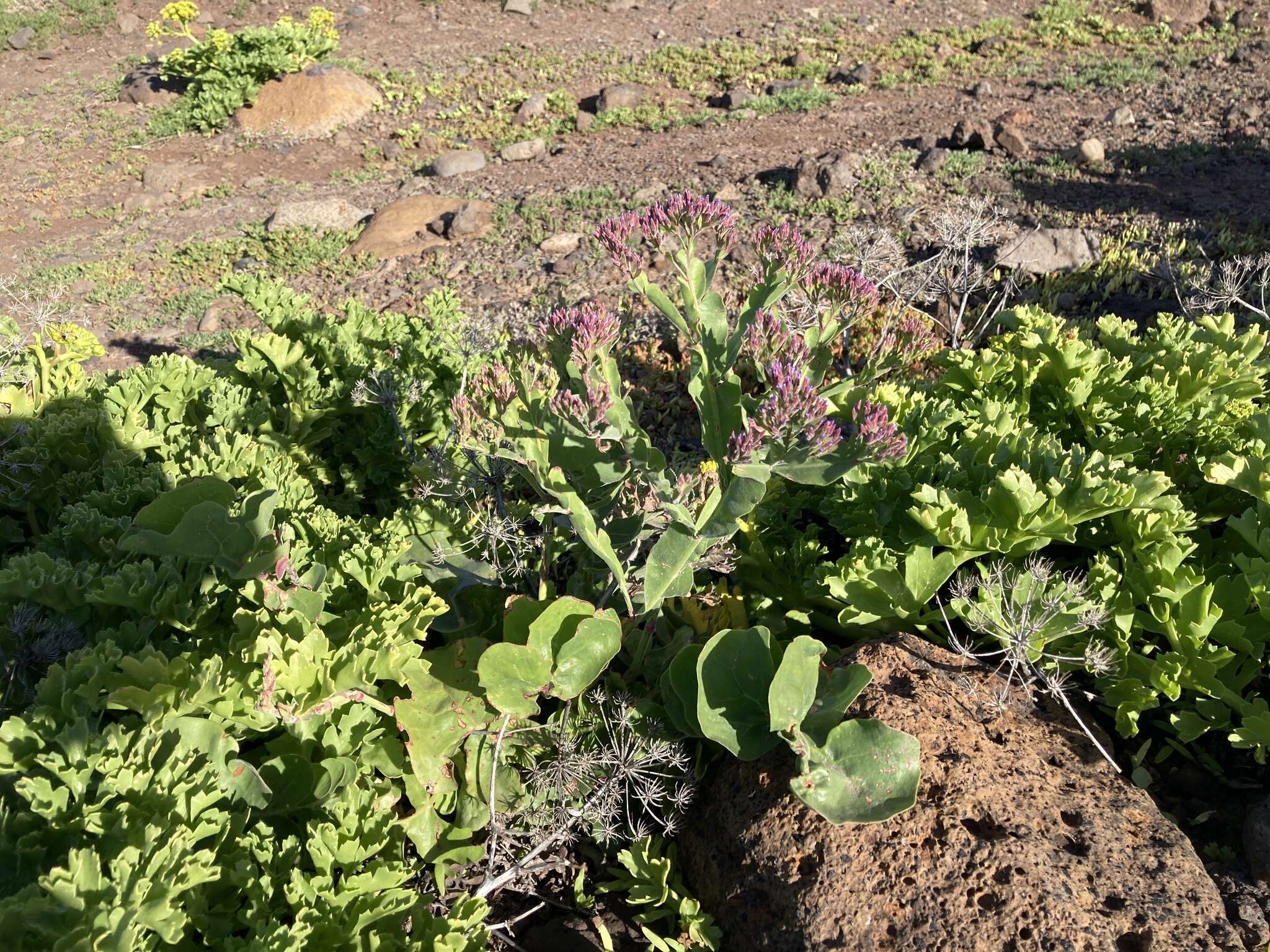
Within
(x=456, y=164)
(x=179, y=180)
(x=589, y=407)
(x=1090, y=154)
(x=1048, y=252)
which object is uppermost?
(x=589, y=407)

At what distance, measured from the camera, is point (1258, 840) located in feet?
8.02

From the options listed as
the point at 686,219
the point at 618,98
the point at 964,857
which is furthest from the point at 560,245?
the point at 964,857

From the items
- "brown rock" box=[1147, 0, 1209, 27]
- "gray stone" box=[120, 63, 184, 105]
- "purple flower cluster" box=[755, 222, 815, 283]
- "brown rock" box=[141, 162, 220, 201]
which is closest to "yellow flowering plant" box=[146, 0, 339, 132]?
"gray stone" box=[120, 63, 184, 105]

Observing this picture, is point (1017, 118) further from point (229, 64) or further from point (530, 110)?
point (229, 64)

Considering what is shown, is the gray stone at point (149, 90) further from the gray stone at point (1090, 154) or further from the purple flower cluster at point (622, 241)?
the purple flower cluster at point (622, 241)

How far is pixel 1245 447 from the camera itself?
3068 millimetres

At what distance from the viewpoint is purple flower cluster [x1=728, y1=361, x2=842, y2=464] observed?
229cm

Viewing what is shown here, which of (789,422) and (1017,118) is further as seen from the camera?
(1017,118)

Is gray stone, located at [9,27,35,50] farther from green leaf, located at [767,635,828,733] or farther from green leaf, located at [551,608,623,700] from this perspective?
green leaf, located at [767,635,828,733]

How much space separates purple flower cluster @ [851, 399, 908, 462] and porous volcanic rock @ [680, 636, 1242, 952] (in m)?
0.72

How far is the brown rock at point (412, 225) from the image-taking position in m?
7.64

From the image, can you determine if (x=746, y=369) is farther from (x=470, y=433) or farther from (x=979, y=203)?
(x=470, y=433)

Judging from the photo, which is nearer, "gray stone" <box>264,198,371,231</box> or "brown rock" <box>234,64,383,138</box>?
"gray stone" <box>264,198,371,231</box>

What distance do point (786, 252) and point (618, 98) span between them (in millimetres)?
8370
